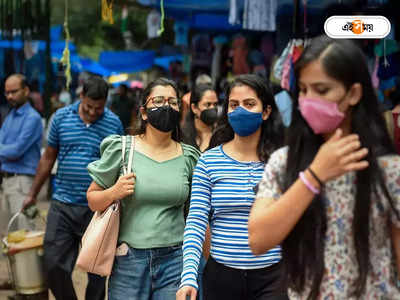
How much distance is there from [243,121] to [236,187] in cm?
39

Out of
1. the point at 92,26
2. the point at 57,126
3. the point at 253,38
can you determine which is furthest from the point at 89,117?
the point at 92,26

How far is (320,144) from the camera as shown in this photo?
7.78 feet

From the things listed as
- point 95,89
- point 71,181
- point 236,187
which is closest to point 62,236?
point 71,181

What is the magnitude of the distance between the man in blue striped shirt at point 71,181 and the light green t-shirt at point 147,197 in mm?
1804

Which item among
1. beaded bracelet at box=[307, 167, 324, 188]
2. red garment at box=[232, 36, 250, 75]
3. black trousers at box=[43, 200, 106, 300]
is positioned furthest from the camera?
red garment at box=[232, 36, 250, 75]

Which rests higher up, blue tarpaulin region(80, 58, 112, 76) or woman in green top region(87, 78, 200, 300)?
woman in green top region(87, 78, 200, 300)

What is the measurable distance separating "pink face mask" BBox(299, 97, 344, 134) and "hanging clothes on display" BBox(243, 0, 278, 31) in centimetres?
642

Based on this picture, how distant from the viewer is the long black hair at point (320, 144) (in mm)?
2260

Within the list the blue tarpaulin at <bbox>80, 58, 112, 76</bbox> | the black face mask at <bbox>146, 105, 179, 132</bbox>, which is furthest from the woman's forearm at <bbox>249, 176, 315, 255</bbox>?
the blue tarpaulin at <bbox>80, 58, 112, 76</bbox>

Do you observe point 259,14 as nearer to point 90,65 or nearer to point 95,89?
point 95,89

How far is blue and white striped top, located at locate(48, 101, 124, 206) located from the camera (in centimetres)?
585

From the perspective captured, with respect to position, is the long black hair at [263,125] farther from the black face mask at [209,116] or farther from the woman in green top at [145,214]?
the black face mask at [209,116]

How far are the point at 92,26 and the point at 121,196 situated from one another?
25.7 metres

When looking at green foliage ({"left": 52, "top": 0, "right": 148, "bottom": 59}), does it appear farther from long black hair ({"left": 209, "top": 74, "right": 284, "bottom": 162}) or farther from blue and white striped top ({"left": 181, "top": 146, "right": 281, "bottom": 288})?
blue and white striped top ({"left": 181, "top": 146, "right": 281, "bottom": 288})
